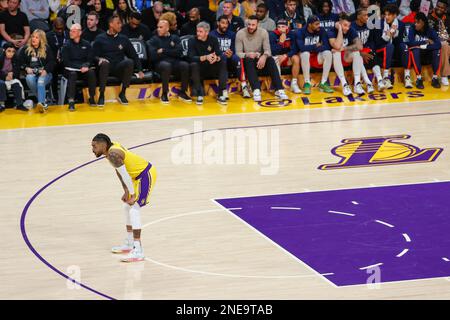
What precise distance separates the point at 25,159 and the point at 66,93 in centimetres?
412

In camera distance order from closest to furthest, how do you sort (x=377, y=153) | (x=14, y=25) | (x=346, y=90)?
(x=377, y=153) < (x=14, y=25) < (x=346, y=90)

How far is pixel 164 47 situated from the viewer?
20.8 metres

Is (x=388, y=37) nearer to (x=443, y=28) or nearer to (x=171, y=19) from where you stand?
(x=443, y=28)

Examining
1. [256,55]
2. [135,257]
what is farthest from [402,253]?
[256,55]

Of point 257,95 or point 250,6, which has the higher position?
point 250,6

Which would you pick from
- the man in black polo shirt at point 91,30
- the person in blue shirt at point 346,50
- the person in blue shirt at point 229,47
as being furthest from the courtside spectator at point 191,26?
the person in blue shirt at point 346,50

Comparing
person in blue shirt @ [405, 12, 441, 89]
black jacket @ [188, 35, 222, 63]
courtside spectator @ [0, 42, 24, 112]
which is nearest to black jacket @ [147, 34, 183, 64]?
black jacket @ [188, 35, 222, 63]

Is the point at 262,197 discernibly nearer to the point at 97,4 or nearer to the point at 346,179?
the point at 346,179

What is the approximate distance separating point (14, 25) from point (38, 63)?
1.41 metres

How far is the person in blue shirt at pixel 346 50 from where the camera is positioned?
Result: 2159 cm

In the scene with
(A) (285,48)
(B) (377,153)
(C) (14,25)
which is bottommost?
(B) (377,153)

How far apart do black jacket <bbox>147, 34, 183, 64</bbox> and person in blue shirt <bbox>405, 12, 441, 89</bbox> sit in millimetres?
5477

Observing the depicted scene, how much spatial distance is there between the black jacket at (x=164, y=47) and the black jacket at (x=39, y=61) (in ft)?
7.36

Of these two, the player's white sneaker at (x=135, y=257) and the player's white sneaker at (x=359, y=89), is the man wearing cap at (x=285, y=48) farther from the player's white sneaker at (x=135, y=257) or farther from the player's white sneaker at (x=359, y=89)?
the player's white sneaker at (x=135, y=257)
